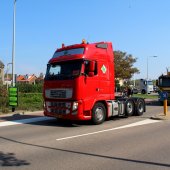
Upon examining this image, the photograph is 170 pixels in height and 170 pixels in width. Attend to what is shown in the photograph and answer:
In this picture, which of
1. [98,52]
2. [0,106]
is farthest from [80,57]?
[0,106]

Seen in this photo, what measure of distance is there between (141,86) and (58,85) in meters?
61.8

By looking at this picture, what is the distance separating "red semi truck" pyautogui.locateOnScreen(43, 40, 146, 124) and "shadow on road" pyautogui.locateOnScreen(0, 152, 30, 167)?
229 inches

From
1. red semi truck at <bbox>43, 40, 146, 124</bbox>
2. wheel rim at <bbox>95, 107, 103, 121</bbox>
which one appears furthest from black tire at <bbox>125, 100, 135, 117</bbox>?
wheel rim at <bbox>95, 107, 103, 121</bbox>

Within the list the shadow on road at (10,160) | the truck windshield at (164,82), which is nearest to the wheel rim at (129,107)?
the shadow on road at (10,160)

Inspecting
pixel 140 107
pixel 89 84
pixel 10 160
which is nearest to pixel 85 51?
pixel 89 84

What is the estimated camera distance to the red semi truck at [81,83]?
1447cm

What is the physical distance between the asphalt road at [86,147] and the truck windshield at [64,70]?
2.11 meters

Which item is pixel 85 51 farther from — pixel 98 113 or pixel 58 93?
pixel 98 113

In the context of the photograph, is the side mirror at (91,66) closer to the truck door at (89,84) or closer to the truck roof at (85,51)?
the truck door at (89,84)

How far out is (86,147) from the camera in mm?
9867

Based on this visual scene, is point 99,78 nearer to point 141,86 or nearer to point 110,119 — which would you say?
point 110,119

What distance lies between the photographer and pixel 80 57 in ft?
48.2

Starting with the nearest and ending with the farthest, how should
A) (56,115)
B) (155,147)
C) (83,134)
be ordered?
(155,147) → (83,134) → (56,115)

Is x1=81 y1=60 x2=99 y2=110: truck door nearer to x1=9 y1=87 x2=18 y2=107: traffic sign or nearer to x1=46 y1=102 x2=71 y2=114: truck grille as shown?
x1=46 y1=102 x2=71 y2=114: truck grille
